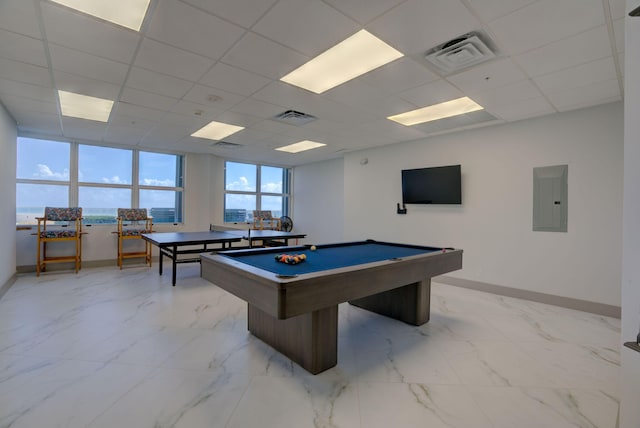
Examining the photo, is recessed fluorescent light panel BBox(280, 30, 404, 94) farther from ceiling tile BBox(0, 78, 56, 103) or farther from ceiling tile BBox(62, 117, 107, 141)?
ceiling tile BBox(62, 117, 107, 141)

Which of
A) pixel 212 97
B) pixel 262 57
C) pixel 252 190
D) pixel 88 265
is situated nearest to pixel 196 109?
pixel 212 97

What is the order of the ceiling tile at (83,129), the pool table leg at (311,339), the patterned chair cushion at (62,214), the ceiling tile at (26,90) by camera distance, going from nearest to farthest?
1. the pool table leg at (311,339)
2. the ceiling tile at (26,90)
3. the ceiling tile at (83,129)
4. the patterned chair cushion at (62,214)

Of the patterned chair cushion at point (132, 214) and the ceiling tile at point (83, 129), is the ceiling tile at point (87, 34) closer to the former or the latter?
the ceiling tile at point (83, 129)

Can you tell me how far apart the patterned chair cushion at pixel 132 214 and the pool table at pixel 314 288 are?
4.54 meters

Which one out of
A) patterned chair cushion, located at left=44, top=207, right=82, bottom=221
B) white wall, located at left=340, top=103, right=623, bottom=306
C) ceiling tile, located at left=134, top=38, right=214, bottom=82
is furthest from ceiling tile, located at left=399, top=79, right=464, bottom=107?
patterned chair cushion, located at left=44, top=207, right=82, bottom=221

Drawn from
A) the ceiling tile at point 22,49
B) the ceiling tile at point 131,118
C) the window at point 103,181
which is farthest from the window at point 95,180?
the ceiling tile at point 22,49

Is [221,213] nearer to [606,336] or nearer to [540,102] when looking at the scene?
[540,102]

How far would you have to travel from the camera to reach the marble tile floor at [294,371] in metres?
1.73

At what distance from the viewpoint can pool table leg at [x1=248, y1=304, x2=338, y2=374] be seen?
219cm

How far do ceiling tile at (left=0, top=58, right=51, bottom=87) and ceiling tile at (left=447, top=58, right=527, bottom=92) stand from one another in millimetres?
4197

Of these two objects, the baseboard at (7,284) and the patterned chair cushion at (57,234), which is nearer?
the baseboard at (7,284)

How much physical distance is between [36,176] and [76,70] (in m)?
4.02

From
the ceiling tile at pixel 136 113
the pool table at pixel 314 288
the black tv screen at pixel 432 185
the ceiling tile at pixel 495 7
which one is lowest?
the pool table at pixel 314 288

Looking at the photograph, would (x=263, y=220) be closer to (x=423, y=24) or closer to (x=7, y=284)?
(x=7, y=284)
